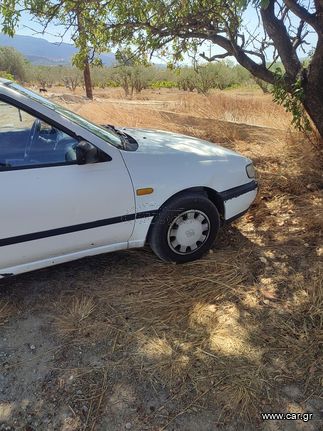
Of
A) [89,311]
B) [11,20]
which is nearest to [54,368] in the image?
[89,311]

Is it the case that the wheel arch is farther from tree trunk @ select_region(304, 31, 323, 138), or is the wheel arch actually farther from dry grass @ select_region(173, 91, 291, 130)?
dry grass @ select_region(173, 91, 291, 130)

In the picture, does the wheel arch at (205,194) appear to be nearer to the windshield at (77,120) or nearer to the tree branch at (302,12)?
the windshield at (77,120)

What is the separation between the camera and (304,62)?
20.1 ft

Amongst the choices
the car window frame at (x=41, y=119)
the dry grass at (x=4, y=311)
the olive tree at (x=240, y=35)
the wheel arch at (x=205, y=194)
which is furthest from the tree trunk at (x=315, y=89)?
the dry grass at (x=4, y=311)

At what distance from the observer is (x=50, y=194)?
2.63 m

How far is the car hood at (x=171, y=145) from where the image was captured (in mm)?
3213

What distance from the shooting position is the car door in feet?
8.44

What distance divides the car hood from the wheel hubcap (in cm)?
55

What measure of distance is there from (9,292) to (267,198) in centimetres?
331

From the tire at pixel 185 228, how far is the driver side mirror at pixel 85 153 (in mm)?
775

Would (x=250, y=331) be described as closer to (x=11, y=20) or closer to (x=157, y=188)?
(x=157, y=188)


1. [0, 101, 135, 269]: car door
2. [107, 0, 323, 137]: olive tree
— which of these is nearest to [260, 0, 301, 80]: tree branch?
[107, 0, 323, 137]: olive tree

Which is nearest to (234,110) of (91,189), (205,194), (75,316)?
(205,194)

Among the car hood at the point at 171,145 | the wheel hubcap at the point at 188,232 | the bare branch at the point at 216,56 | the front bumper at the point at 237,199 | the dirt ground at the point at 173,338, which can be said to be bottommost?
the dirt ground at the point at 173,338
